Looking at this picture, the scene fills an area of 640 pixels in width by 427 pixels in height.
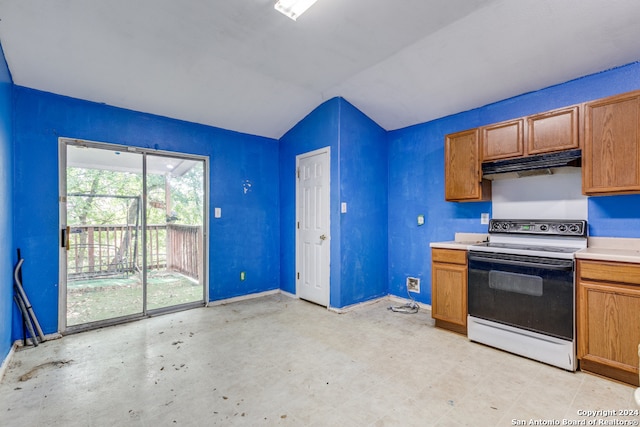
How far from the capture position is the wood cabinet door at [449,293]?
3.00 metres

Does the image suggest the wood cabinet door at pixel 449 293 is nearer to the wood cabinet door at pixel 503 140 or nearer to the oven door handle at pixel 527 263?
the oven door handle at pixel 527 263

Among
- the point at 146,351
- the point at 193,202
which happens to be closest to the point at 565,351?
the point at 146,351

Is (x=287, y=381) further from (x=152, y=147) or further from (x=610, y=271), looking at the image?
(x=152, y=147)

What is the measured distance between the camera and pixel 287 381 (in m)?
2.21

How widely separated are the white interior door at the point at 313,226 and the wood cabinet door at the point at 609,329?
2.54 metres

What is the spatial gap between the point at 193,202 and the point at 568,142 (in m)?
4.20

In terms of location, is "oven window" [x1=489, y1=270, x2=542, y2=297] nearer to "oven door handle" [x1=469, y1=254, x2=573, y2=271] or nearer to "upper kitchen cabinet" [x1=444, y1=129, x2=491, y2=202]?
"oven door handle" [x1=469, y1=254, x2=573, y2=271]

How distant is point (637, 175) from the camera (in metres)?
2.27

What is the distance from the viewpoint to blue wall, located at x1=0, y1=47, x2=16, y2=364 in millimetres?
2418

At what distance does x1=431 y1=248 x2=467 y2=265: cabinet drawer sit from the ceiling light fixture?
8.50 feet

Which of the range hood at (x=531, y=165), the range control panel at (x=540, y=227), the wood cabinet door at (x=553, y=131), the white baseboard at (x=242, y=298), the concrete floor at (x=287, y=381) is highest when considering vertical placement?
the wood cabinet door at (x=553, y=131)

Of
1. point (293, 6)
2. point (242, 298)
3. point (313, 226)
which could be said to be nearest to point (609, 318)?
point (313, 226)

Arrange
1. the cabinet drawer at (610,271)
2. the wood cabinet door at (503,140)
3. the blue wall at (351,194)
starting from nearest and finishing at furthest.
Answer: the cabinet drawer at (610,271) < the wood cabinet door at (503,140) < the blue wall at (351,194)

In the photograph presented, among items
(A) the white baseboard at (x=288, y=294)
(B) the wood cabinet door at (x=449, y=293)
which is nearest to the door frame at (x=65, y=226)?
(A) the white baseboard at (x=288, y=294)
